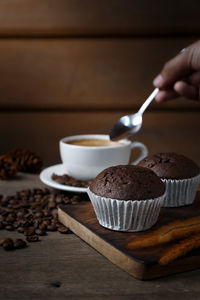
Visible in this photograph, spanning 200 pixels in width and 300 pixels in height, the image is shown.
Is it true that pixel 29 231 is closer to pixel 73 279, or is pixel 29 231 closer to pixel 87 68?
pixel 73 279

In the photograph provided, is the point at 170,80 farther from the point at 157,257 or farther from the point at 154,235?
the point at 157,257

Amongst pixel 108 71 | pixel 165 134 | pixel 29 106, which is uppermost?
pixel 108 71

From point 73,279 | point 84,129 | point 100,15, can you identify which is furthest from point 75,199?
point 100,15

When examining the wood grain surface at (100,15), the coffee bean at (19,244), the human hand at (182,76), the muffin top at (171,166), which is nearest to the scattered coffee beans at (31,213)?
the coffee bean at (19,244)

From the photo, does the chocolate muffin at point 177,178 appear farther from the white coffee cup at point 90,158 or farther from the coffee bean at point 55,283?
the coffee bean at point 55,283

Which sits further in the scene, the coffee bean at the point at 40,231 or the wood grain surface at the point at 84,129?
the wood grain surface at the point at 84,129

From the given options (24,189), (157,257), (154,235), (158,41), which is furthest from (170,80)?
(157,257)
